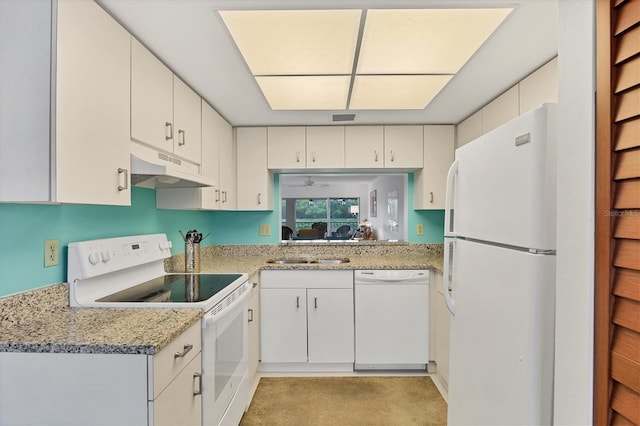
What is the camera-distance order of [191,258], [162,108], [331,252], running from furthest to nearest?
[331,252]
[191,258]
[162,108]

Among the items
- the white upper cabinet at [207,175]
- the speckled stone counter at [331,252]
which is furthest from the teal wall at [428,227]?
the white upper cabinet at [207,175]

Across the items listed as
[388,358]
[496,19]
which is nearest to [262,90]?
[496,19]

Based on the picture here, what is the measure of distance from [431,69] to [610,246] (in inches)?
55.2

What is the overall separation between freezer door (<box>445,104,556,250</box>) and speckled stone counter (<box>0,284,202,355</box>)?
4.08ft

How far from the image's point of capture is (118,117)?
1.39 m

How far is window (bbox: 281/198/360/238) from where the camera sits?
7180 mm

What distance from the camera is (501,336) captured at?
3.94 feet

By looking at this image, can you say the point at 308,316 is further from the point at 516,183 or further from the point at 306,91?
the point at 516,183

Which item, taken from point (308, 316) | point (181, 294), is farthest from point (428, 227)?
point (181, 294)

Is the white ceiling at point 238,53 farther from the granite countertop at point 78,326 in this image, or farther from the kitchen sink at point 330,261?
the kitchen sink at point 330,261

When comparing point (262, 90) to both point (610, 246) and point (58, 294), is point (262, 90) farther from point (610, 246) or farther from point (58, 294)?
point (610, 246)

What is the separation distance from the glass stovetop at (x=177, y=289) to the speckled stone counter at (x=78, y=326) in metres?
0.16

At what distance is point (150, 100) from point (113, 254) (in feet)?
2.64

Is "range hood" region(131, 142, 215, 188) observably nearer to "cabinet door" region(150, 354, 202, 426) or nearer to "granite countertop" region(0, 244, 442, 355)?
"granite countertop" region(0, 244, 442, 355)
